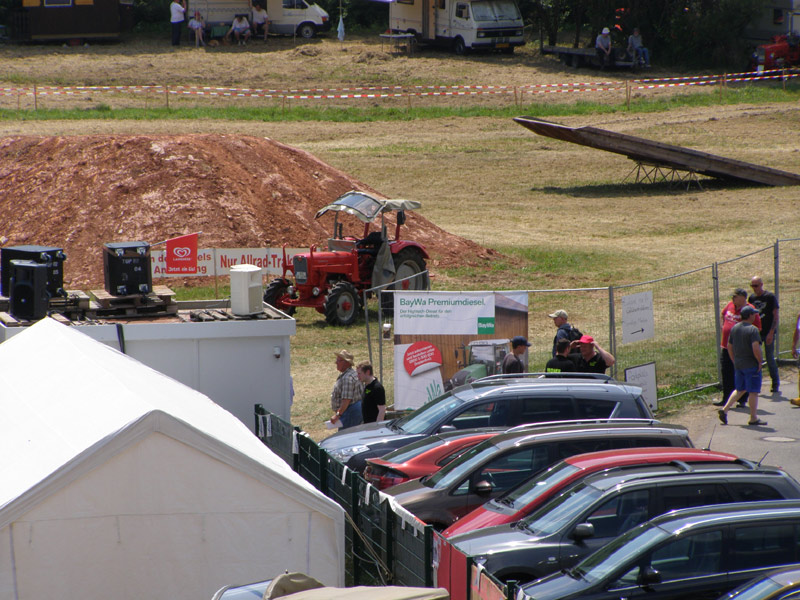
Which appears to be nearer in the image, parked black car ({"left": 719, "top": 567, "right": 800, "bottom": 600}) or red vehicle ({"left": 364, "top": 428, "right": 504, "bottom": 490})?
parked black car ({"left": 719, "top": 567, "right": 800, "bottom": 600})

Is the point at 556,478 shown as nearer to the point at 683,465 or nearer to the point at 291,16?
the point at 683,465

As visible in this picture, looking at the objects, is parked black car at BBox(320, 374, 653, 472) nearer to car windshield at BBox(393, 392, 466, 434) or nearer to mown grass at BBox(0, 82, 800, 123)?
car windshield at BBox(393, 392, 466, 434)

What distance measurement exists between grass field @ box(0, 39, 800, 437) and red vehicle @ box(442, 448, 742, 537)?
231 inches

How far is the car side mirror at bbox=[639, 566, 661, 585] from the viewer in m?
7.71

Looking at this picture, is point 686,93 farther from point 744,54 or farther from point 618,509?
point 618,509

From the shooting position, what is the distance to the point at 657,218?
101 feet

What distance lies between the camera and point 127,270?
1452 cm

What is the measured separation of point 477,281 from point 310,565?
56.7 ft

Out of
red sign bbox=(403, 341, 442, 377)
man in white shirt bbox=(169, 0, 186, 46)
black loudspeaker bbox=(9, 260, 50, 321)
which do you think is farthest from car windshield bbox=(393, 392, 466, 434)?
man in white shirt bbox=(169, 0, 186, 46)

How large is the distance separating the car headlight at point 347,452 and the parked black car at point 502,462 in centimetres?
145

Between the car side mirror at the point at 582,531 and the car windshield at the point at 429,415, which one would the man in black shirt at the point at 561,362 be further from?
the car side mirror at the point at 582,531

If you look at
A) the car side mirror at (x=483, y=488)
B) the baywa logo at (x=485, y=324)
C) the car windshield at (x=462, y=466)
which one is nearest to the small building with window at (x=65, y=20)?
the baywa logo at (x=485, y=324)

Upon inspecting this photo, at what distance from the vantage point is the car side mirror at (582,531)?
27.5ft

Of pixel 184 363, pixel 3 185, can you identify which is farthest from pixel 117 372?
pixel 3 185
